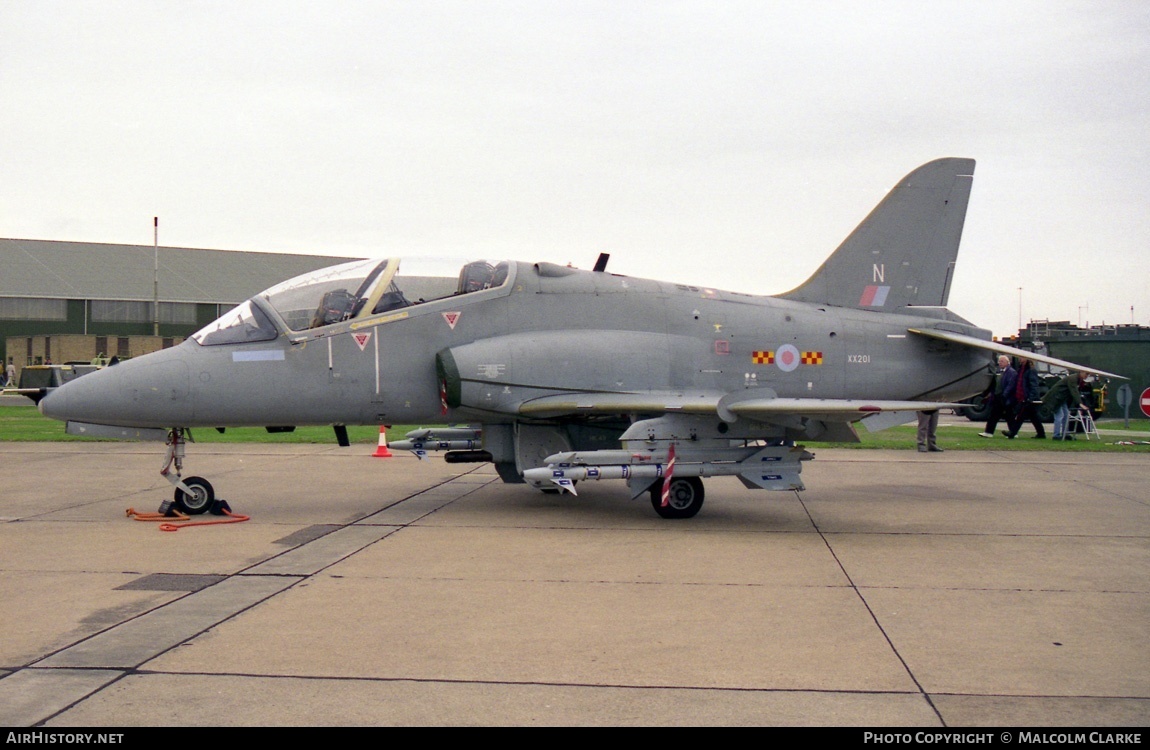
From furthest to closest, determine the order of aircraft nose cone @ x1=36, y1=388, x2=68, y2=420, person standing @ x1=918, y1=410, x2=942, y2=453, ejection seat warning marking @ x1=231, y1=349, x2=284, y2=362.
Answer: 1. person standing @ x1=918, y1=410, x2=942, y2=453
2. ejection seat warning marking @ x1=231, y1=349, x2=284, y2=362
3. aircraft nose cone @ x1=36, y1=388, x2=68, y2=420

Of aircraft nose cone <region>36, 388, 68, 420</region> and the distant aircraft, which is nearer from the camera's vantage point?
aircraft nose cone <region>36, 388, 68, 420</region>

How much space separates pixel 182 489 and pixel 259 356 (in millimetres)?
1599

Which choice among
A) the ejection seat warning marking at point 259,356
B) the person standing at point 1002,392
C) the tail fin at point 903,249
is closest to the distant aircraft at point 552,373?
the ejection seat warning marking at point 259,356

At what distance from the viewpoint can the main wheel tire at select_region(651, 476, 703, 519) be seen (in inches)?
413

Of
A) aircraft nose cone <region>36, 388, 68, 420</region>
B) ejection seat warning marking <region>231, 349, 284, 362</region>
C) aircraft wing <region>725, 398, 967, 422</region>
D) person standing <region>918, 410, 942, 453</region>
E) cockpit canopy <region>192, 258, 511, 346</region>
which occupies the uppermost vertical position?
cockpit canopy <region>192, 258, 511, 346</region>

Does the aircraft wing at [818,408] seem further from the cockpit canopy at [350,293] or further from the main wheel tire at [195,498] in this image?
the main wheel tire at [195,498]

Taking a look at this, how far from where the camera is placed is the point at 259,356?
10.2 m

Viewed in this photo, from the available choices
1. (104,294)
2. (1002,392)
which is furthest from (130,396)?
(104,294)

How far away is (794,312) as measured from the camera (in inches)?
468

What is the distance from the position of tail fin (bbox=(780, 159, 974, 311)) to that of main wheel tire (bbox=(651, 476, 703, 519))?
330 centimetres

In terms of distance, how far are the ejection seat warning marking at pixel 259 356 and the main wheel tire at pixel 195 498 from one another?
53.5 inches

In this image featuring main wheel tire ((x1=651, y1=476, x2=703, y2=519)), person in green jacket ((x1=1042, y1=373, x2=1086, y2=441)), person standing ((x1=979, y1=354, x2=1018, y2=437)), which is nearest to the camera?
main wheel tire ((x1=651, y1=476, x2=703, y2=519))

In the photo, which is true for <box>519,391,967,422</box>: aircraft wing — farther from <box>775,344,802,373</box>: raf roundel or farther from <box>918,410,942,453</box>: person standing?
<box>918,410,942,453</box>: person standing

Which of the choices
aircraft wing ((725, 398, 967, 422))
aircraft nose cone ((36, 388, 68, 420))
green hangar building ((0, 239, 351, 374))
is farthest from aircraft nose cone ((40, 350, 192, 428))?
green hangar building ((0, 239, 351, 374))
